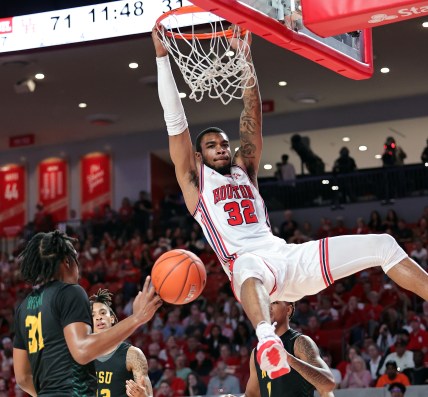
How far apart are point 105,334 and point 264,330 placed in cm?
122

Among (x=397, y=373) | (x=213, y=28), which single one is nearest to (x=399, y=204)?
(x=397, y=373)

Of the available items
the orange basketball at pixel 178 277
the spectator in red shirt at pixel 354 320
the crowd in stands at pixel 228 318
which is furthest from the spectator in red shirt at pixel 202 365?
the orange basketball at pixel 178 277

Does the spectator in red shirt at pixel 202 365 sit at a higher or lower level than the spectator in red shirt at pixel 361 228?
lower

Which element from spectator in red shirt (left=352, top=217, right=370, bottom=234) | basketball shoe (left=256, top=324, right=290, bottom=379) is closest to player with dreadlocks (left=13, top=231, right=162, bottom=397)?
basketball shoe (left=256, top=324, right=290, bottom=379)

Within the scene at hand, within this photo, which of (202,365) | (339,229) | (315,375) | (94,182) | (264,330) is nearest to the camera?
(264,330)

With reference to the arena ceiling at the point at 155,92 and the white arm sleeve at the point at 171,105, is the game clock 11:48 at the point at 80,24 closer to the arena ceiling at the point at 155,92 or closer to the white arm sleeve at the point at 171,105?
the arena ceiling at the point at 155,92

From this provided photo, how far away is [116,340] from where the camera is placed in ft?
15.1

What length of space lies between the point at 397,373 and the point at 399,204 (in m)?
8.61

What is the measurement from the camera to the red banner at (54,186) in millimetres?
24656

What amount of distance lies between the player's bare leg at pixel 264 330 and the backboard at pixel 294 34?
1.71 m

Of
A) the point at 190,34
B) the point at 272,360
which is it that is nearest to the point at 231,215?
the point at 272,360

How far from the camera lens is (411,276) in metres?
5.88

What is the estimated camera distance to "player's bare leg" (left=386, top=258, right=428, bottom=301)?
5822 mm

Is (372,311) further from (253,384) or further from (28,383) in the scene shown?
(28,383)
